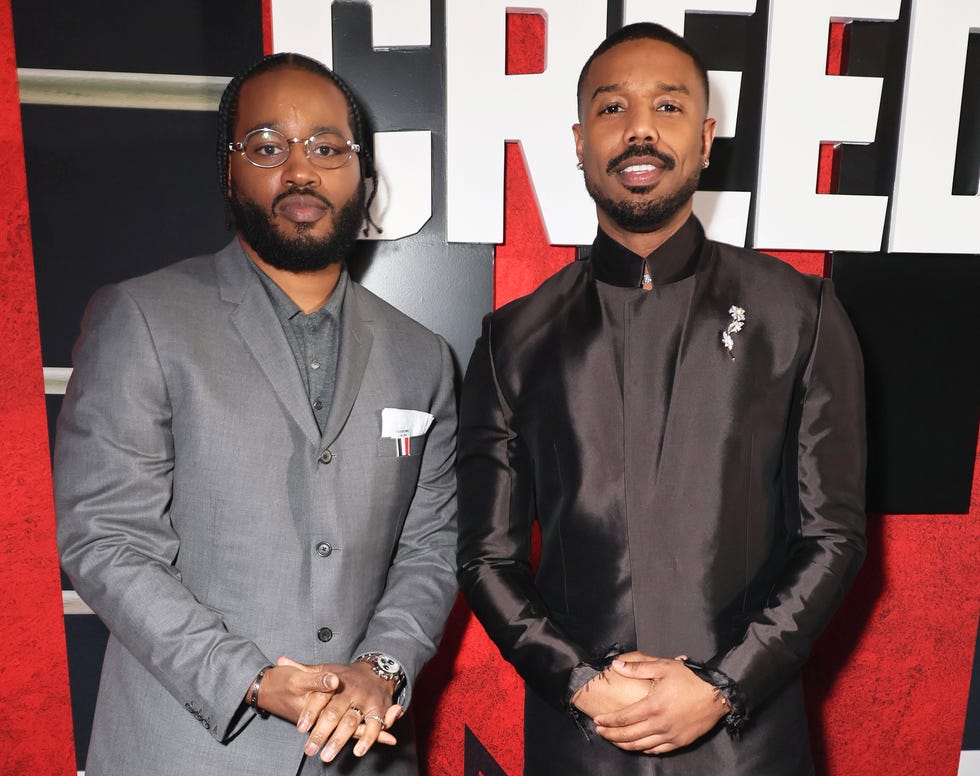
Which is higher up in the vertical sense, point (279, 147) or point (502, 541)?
point (279, 147)

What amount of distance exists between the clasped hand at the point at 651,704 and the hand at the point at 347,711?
1.28 feet

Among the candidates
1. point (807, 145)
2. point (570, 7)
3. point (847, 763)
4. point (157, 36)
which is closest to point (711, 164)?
point (807, 145)

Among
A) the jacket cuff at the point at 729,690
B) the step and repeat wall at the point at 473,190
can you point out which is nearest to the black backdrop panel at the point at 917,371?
the step and repeat wall at the point at 473,190

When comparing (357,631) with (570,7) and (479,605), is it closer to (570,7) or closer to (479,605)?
(479,605)

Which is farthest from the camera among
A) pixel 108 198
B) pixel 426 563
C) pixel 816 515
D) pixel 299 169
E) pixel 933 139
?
pixel 933 139

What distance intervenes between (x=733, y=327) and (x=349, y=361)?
32.7 inches

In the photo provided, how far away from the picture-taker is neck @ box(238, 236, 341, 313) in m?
1.73

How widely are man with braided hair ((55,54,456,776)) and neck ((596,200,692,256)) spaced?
542 mm

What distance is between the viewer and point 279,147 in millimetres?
1669

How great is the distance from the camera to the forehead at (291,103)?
1.67 m

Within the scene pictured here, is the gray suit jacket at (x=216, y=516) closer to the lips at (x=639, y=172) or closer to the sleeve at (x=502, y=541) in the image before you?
the sleeve at (x=502, y=541)

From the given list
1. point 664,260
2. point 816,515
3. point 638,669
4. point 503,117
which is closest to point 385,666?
point 638,669

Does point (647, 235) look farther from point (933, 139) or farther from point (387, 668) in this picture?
point (933, 139)

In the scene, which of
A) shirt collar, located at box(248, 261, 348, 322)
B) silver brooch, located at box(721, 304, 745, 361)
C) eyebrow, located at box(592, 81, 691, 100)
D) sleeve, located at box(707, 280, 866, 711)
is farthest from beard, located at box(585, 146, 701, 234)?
shirt collar, located at box(248, 261, 348, 322)
